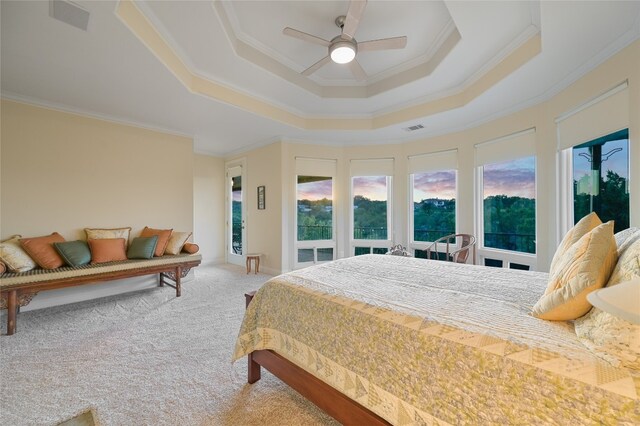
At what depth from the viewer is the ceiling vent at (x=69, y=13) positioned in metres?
1.94

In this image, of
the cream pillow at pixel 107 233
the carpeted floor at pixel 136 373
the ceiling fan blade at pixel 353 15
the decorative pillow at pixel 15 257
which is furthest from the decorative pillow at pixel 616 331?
the cream pillow at pixel 107 233

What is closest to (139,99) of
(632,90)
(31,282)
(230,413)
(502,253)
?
(31,282)

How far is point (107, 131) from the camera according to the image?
4016mm

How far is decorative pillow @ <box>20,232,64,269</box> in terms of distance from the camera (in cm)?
306

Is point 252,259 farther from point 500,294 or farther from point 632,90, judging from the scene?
point 632,90

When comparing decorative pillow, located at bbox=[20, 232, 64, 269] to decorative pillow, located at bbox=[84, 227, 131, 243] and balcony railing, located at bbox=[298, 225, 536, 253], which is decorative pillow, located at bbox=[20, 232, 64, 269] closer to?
decorative pillow, located at bbox=[84, 227, 131, 243]

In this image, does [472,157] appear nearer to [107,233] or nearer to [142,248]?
[142,248]

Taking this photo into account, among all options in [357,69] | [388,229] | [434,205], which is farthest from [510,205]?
[357,69]

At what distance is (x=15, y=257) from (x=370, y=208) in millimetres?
5122

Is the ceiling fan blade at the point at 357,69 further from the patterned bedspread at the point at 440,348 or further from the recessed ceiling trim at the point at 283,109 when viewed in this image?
the patterned bedspread at the point at 440,348

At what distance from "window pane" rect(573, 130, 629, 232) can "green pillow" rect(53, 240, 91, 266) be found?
5.66 m

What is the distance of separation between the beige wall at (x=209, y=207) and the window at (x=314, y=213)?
2218mm

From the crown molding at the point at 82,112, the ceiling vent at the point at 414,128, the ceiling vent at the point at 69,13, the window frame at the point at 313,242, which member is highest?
the ceiling vent at the point at 69,13

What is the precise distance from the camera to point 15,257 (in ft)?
9.61
